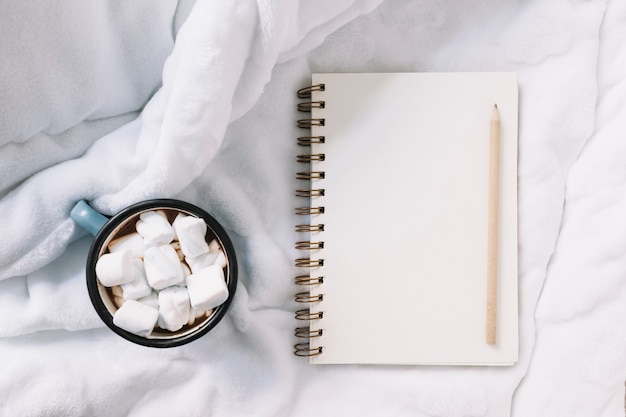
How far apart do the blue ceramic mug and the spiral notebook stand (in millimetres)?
100

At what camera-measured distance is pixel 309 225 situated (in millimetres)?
641

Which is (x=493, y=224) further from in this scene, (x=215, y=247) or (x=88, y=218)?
(x=88, y=218)

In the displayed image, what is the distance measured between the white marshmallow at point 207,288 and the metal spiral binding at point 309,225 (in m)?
0.11

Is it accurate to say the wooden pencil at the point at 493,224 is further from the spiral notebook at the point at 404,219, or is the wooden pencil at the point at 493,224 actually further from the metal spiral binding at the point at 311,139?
the metal spiral binding at the point at 311,139

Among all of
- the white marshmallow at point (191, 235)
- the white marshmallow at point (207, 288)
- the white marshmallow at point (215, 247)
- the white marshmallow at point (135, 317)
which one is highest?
the white marshmallow at point (191, 235)

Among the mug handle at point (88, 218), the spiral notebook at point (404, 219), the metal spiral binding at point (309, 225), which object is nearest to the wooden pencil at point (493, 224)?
the spiral notebook at point (404, 219)

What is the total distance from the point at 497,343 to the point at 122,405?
0.38 meters

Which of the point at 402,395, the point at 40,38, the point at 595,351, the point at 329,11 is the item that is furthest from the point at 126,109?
the point at 595,351

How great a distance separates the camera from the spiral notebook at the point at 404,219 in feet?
2.09

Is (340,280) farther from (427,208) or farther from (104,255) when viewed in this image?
(104,255)

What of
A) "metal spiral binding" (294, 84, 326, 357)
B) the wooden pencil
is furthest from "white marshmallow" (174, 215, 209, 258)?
the wooden pencil

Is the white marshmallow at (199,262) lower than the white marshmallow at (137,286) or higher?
higher

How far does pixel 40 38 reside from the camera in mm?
559

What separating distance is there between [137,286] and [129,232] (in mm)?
52
